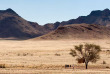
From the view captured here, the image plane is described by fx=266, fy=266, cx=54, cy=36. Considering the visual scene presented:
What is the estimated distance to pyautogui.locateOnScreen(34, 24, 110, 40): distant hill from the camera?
570 ft

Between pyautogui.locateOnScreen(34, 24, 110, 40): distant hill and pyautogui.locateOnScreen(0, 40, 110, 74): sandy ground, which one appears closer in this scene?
pyautogui.locateOnScreen(0, 40, 110, 74): sandy ground

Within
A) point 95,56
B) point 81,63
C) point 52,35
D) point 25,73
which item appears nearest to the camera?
point 25,73

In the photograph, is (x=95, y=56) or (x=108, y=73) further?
(x=95, y=56)

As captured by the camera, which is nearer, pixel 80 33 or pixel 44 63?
pixel 44 63

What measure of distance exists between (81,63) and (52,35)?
14084 cm

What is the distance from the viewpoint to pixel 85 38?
553 feet

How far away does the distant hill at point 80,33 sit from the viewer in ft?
570

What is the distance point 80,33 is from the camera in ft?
590

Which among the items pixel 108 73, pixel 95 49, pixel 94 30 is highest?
pixel 94 30

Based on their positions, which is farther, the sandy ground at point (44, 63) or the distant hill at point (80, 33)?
the distant hill at point (80, 33)

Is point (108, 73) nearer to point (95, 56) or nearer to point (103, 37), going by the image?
point (95, 56)

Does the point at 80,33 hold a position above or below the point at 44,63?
above

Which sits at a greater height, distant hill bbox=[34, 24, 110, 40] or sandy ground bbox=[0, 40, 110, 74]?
distant hill bbox=[34, 24, 110, 40]

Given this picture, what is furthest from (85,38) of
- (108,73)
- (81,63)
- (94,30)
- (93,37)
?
(108,73)
